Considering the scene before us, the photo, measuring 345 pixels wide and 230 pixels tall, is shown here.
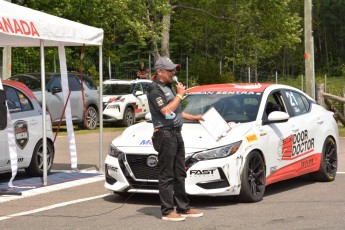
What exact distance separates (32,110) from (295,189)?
4.40 meters

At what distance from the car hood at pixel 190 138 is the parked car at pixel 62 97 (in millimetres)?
12675

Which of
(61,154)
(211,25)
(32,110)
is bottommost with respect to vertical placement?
(61,154)

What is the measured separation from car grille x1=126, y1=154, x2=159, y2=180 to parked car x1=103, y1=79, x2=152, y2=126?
17444 millimetres

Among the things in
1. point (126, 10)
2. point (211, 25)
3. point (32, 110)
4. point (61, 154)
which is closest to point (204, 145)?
point (32, 110)

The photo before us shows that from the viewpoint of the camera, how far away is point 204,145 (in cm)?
1035

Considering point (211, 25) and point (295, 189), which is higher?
point (211, 25)

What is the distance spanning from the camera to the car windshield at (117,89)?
2903cm

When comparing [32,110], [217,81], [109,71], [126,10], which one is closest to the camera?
[32,110]

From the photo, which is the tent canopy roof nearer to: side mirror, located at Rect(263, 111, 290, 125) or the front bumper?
the front bumper

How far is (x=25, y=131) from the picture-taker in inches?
526

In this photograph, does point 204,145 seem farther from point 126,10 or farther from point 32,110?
point 126,10

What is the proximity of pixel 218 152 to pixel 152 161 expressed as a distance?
80cm

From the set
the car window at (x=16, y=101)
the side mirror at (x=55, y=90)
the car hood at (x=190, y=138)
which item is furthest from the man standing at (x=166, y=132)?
the side mirror at (x=55, y=90)

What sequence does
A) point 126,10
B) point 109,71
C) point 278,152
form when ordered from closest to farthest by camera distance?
point 278,152 < point 126,10 < point 109,71
